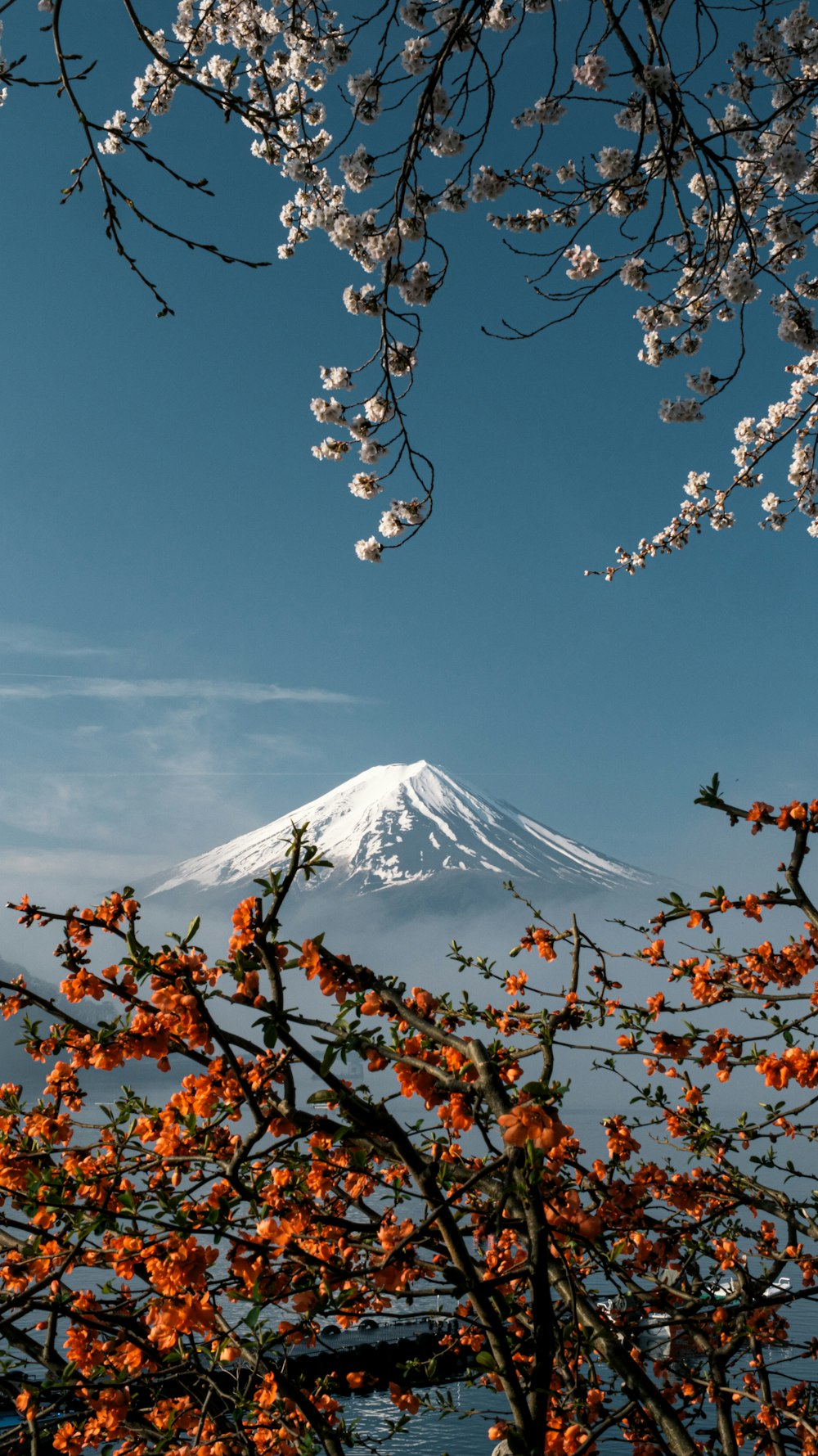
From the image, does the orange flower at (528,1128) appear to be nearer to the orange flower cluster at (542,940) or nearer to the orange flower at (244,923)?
the orange flower at (244,923)

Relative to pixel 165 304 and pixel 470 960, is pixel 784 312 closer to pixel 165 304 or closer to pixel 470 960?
pixel 165 304

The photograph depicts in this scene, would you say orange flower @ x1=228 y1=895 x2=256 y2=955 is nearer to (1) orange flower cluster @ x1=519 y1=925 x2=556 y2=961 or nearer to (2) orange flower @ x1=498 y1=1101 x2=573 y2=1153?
(2) orange flower @ x1=498 y1=1101 x2=573 y2=1153

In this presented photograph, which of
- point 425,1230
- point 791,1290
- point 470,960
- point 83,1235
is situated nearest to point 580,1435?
point 791,1290

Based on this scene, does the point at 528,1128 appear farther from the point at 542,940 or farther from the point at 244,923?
the point at 542,940

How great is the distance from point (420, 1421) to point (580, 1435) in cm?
2413

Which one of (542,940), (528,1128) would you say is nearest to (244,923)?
(528,1128)

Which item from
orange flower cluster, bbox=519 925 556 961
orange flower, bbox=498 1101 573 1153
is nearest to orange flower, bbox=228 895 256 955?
orange flower, bbox=498 1101 573 1153

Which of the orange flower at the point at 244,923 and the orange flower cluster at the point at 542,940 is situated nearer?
the orange flower at the point at 244,923

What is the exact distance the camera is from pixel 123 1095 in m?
2.68

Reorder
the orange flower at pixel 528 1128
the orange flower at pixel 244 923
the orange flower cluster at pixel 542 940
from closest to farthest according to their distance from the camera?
the orange flower at pixel 528 1128
the orange flower at pixel 244 923
the orange flower cluster at pixel 542 940

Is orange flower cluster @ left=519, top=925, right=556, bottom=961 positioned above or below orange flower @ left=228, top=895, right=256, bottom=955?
above

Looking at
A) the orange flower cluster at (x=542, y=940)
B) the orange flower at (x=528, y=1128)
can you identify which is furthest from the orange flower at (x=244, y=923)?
the orange flower cluster at (x=542, y=940)

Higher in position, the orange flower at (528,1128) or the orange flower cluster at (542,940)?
the orange flower cluster at (542,940)

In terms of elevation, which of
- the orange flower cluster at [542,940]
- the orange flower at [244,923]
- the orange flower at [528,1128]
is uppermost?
the orange flower cluster at [542,940]
